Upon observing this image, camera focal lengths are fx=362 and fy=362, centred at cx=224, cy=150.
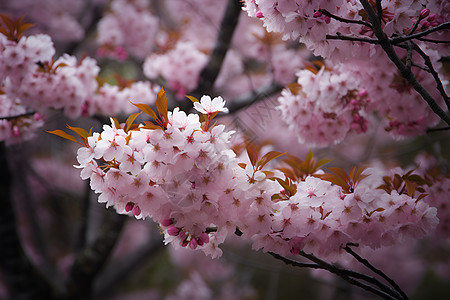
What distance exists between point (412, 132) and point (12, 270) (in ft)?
9.38

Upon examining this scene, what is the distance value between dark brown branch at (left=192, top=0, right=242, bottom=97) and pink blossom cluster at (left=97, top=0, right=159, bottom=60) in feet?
3.99

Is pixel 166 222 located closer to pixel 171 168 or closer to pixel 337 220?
pixel 171 168

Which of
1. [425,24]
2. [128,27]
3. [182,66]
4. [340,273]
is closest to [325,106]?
[425,24]

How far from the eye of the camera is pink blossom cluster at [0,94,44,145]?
182 centimetres

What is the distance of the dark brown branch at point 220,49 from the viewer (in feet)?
8.28

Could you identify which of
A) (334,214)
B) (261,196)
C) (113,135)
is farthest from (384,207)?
(113,135)

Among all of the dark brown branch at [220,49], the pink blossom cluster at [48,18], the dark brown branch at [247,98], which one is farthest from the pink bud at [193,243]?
the pink blossom cluster at [48,18]

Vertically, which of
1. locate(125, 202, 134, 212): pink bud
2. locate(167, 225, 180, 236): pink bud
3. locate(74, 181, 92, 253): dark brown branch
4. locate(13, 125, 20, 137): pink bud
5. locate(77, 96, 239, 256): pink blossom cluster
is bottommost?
locate(74, 181, 92, 253): dark brown branch

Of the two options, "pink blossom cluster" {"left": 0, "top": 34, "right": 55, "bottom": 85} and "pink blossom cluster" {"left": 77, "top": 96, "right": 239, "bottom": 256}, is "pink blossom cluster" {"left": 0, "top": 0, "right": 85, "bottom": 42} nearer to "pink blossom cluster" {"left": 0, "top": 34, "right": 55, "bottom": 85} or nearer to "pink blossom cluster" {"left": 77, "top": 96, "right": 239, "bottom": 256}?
"pink blossom cluster" {"left": 0, "top": 34, "right": 55, "bottom": 85}

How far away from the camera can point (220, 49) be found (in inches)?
106

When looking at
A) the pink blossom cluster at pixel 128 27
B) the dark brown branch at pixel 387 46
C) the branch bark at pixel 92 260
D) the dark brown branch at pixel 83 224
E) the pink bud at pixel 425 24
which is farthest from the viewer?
the pink blossom cluster at pixel 128 27

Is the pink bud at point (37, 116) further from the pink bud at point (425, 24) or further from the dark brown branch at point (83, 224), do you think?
the pink bud at point (425, 24)

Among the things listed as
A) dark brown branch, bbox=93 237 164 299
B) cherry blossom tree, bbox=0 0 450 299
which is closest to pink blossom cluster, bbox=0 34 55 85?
cherry blossom tree, bbox=0 0 450 299

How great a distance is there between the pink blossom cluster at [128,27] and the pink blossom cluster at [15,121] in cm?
178
